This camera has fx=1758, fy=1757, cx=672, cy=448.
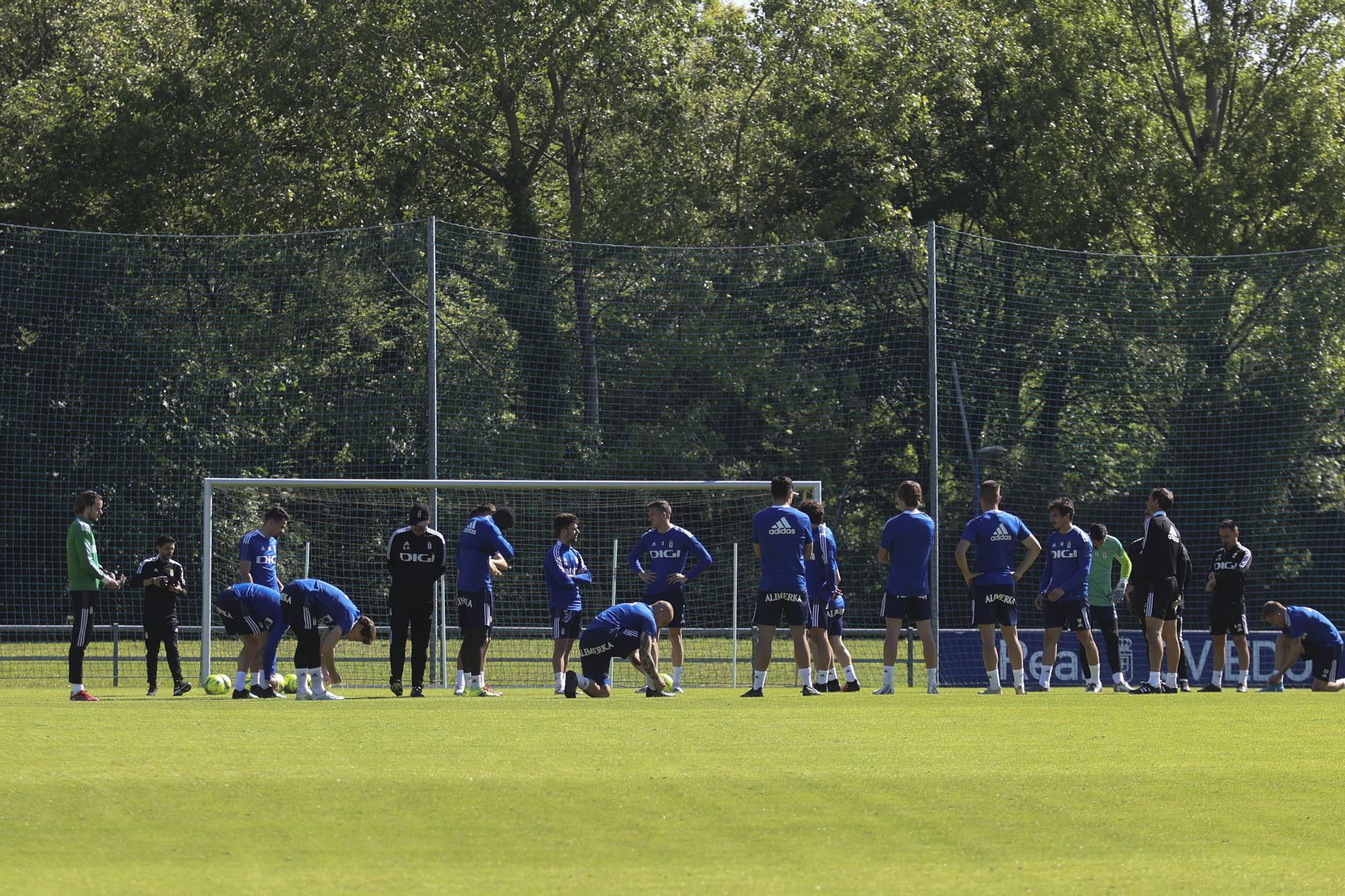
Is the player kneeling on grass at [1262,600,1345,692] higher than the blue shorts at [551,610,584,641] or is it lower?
lower

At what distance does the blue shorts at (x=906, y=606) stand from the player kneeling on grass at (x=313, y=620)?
468 centimetres

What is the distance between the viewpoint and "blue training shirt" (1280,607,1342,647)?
16.7m

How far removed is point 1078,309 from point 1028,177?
466 inches

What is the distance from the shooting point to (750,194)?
35.2 metres

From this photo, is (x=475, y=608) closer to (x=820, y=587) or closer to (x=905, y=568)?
(x=820, y=587)

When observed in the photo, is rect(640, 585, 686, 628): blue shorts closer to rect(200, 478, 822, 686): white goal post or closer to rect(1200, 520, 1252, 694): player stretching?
rect(200, 478, 822, 686): white goal post

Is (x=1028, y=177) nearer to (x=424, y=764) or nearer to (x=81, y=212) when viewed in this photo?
(x=81, y=212)

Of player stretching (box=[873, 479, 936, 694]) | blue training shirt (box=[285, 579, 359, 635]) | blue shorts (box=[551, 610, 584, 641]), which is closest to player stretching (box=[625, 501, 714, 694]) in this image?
blue shorts (box=[551, 610, 584, 641])

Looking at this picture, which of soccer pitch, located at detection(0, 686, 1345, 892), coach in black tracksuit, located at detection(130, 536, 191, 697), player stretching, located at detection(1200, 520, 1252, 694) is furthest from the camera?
player stretching, located at detection(1200, 520, 1252, 694)

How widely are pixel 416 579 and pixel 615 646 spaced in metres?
2.23

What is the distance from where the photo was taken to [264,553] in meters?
15.2

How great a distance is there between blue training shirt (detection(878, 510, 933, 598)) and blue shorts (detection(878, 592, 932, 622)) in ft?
0.15

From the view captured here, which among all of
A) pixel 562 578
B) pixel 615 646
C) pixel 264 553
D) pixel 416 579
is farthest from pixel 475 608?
pixel 264 553

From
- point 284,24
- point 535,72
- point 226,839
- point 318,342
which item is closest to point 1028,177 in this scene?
point 535,72
